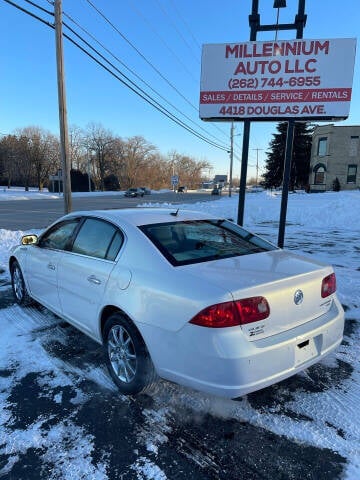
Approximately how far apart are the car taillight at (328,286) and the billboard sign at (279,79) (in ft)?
17.9

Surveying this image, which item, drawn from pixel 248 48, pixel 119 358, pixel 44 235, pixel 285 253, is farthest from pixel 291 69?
pixel 119 358

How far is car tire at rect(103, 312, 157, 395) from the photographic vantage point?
280 cm

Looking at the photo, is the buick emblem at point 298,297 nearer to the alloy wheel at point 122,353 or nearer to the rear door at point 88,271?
the alloy wheel at point 122,353

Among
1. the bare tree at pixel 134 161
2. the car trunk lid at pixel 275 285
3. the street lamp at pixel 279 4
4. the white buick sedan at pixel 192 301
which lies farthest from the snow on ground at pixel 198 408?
the bare tree at pixel 134 161

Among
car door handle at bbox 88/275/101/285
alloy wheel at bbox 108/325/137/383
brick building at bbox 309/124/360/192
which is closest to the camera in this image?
alloy wheel at bbox 108/325/137/383

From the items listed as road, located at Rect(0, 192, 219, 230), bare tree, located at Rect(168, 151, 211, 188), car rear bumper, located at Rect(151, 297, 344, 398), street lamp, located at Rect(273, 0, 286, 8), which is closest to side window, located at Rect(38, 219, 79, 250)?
car rear bumper, located at Rect(151, 297, 344, 398)

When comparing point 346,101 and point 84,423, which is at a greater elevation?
point 346,101

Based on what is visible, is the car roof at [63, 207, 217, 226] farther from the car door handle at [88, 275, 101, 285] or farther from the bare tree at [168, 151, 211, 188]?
the bare tree at [168, 151, 211, 188]

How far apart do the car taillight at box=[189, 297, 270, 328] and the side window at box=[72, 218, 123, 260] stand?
1143 millimetres

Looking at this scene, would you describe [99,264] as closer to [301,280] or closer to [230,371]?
[230,371]

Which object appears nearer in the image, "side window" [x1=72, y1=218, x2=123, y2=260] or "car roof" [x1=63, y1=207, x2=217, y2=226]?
"side window" [x1=72, y1=218, x2=123, y2=260]

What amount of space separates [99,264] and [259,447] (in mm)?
1916

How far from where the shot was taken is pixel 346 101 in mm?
7191

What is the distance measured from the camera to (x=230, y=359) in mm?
2268
